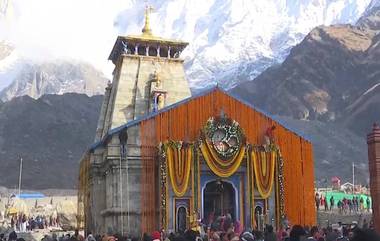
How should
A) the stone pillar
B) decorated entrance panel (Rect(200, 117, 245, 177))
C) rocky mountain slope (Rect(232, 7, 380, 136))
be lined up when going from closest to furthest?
the stone pillar < decorated entrance panel (Rect(200, 117, 245, 177)) < rocky mountain slope (Rect(232, 7, 380, 136))

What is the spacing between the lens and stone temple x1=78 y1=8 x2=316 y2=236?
2530 centimetres

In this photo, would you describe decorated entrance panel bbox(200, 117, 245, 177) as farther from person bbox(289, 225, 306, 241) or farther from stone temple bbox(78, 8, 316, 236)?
person bbox(289, 225, 306, 241)

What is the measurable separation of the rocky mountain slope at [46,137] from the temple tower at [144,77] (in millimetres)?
45260

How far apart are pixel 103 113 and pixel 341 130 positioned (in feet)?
202

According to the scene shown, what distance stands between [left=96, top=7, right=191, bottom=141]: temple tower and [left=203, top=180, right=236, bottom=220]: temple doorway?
288 inches

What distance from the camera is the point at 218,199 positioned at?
2778 cm

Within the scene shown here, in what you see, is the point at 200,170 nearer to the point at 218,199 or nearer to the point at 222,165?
the point at 222,165

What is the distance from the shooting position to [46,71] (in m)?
193

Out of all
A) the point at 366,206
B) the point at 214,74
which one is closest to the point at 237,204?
the point at 366,206

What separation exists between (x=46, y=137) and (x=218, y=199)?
70.9 m

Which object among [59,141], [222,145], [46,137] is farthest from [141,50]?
[46,137]

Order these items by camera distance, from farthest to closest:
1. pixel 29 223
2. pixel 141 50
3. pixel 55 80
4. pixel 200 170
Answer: pixel 55 80, pixel 29 223, pixel 141 50, pixel 200 170

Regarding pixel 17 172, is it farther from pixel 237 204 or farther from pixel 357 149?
pixel 237 204

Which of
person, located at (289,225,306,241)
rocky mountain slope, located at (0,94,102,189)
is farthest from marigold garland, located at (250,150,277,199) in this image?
rocky mountain slope, located at (0,94,102,189)
